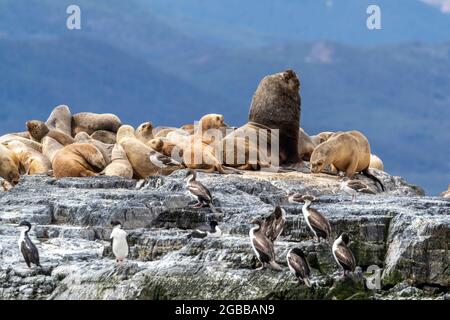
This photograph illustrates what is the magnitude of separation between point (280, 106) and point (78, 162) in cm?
477

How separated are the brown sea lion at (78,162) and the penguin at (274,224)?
30.7 ft

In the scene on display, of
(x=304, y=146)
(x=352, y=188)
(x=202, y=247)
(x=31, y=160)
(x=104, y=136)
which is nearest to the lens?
(x=202, y=247)

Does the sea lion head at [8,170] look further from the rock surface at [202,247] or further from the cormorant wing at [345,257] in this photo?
the cormorant wing at [345,257]

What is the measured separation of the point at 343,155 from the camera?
26.9m

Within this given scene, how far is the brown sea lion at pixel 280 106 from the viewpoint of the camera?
96.4ft

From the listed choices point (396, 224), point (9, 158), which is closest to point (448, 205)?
point (396, 224)

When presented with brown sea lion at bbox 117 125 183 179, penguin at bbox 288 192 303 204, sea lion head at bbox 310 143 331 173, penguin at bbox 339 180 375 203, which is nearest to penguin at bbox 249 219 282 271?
penguin at bbox 288 192 303 204

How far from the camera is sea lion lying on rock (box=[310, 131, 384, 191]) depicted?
26.5m

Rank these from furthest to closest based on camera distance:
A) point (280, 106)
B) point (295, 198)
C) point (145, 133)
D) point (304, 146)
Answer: point (304, 146)
point (145, 133)
point (280, 106)
point (295, 198)

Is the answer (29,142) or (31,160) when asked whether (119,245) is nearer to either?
(31,160)

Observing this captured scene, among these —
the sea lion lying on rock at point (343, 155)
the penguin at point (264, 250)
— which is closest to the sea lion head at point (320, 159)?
the sea lion lying on rock at point (343, 155)

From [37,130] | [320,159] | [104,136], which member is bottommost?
[104,136]

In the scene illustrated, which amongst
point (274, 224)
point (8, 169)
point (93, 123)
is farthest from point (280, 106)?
point (274, 224)

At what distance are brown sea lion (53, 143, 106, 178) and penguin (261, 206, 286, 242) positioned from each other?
935 centimetres
